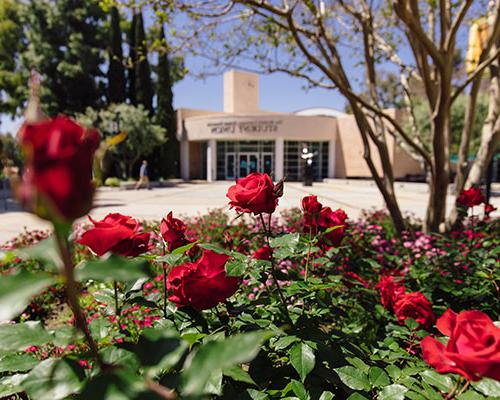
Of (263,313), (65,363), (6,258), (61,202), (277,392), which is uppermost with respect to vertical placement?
(61,202)

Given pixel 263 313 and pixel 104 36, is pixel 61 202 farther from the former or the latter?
pixel 104 36

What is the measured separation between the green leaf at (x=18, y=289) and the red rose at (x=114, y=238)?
1.03ft

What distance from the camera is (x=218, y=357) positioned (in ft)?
1.48

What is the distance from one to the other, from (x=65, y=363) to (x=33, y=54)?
2899cm

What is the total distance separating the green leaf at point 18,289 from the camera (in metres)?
0.43

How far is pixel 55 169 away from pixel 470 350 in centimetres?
72

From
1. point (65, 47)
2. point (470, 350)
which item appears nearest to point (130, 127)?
point (65, 47)

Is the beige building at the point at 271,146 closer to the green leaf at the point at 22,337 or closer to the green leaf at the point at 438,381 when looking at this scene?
the green leaf at the point at 438,381

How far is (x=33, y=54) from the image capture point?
23.6 metres

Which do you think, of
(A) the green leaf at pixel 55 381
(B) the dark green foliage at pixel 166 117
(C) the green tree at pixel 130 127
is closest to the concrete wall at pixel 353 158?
(B) the dark green foliage at pixel 166 117

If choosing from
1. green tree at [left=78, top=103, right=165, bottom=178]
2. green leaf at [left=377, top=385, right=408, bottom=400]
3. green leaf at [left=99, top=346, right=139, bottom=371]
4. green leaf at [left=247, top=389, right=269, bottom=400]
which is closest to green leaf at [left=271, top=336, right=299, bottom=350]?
green leaf at [left=247, top=389, right=269, bottom=400]

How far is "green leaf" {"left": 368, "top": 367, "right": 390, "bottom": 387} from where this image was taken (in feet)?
3.09

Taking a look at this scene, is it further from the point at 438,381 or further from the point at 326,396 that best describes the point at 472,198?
the point at 326,396

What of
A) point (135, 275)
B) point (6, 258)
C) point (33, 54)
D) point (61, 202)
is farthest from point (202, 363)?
point (33, 54)
